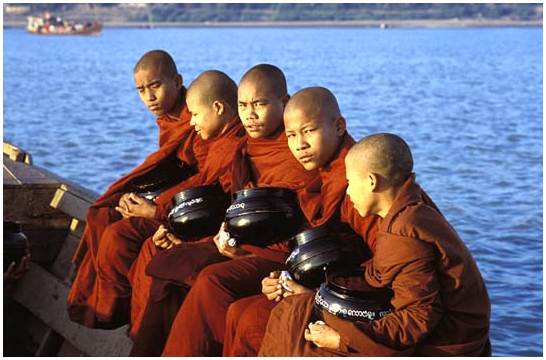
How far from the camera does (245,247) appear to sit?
4977mm

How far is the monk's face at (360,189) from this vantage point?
418cm

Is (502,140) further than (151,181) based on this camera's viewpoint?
Yes

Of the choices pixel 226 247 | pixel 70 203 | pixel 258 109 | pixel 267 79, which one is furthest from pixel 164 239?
pixel 70 203

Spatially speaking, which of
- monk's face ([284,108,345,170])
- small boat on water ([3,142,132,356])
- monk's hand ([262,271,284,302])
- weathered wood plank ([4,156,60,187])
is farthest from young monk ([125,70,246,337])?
weathered wood plank ([4,156,60,187])

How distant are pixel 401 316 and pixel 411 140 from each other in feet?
74.7

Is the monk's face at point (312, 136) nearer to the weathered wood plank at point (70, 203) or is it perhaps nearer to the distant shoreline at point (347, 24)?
the weathered wood plank at point (70, 203)

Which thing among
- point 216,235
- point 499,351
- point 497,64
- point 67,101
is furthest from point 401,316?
point 497,64

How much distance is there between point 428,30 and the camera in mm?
132125

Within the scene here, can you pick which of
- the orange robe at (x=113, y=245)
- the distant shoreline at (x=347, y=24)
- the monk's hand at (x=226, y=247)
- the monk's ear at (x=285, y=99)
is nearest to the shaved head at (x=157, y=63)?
the orange robe at (x=113, y=245)

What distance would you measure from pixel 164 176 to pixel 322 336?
2.01 meters

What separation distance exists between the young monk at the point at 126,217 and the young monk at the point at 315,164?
1067mm

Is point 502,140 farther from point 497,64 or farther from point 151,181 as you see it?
point 497,64

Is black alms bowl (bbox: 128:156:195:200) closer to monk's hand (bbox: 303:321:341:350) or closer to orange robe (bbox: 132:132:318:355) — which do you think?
orange robe (bbox: 132:132:318:355)

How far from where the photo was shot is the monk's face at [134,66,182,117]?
588cm
